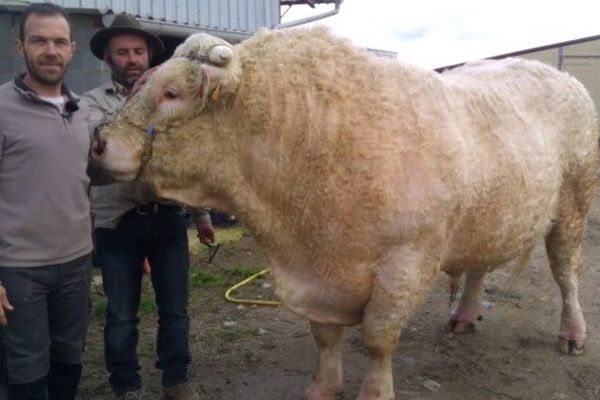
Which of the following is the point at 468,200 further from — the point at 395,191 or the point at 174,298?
the point at 174,298

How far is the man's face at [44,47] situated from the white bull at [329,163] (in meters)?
0.36

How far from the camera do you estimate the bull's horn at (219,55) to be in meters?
2.83

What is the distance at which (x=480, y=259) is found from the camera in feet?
12.7

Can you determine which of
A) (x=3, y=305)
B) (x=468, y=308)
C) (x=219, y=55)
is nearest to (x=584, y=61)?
(x=468, y=308)

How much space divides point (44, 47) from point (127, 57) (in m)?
0.69

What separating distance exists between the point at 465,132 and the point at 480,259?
832 mm

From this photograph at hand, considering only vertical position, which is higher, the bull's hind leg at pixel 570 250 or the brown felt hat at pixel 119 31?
the brown felt hat at pixel 119 31

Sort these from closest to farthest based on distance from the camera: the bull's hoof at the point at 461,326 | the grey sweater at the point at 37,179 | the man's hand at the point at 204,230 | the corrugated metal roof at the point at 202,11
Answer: the grey sweater at the point at 37,179 → the man's hand at the point at 204,230 → the bull's hoof at the point at 461,326 → the corrugated metal roof at the point at 202,11

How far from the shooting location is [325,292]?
330 centimetres

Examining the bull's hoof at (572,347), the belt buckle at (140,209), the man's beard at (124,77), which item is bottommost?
the bull's hoof at (572,347)

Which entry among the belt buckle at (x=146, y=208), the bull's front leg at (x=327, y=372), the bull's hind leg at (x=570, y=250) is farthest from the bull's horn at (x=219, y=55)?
the bull's hind leg at (x=570, y=250)

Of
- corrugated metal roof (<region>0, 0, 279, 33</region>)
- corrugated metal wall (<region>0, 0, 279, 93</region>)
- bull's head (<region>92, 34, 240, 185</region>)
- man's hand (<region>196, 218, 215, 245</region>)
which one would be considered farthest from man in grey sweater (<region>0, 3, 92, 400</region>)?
corrugated metal roof (<region>0, 0, 279, 33</region>)

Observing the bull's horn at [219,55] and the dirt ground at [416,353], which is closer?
the bull's horn at [219,55]

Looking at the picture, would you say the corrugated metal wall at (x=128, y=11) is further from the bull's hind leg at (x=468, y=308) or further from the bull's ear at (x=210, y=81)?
the bull's hind leg at (x=468, y=308)
